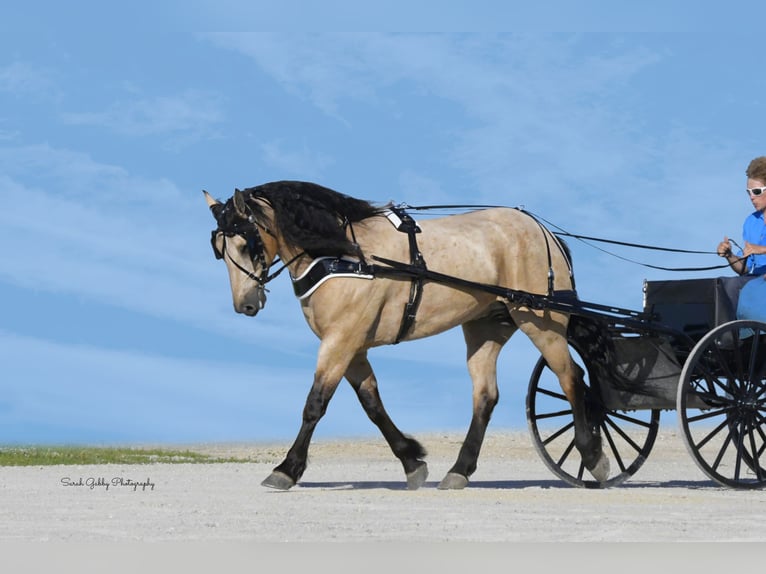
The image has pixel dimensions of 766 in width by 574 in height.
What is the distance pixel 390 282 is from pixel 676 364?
2.74 m

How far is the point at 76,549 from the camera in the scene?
6.27 metres

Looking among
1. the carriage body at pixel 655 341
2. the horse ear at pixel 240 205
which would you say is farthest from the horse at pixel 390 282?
the carriage body at pixel 655 341

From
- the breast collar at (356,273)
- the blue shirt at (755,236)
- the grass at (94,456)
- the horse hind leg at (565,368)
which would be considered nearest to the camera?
the breast collar at (356,273)

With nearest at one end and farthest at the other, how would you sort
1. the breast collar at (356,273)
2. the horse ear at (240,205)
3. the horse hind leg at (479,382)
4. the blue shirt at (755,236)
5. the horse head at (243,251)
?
the horse ear at (240,205)
the horse head at (243,251)
the breast collar at (356,273)
the horse hind leg at (479,382)
the blue shirt at (755,236)

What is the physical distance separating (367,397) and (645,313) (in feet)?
8.47

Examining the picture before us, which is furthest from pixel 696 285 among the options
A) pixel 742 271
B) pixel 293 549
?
pixel 293 549

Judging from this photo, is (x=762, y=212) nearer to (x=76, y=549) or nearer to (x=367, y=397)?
(x=367, y=397)

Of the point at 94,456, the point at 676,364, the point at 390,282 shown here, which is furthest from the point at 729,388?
the point at 94,456

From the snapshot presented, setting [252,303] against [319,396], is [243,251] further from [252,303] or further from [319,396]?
[319,396]

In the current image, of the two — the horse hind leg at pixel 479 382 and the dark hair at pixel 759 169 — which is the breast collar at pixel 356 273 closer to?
the horse hind leg at pixel 479 382

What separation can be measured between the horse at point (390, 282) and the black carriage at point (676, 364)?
368 mm

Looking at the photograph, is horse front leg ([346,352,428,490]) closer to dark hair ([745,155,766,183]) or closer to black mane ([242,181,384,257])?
black mane ([242,181,384,257])

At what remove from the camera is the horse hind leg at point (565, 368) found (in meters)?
10.2

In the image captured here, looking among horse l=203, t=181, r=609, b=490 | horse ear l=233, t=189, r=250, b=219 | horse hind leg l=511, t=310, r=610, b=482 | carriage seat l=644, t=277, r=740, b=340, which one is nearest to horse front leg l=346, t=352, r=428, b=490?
horse l=203, t=181, r=609, b=490
